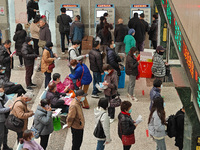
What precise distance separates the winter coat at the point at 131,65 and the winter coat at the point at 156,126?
2.99m

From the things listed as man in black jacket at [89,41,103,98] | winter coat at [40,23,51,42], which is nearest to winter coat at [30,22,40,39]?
winter coat at [40,23,51,42]

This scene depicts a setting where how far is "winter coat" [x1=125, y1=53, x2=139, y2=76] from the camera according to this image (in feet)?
33.2

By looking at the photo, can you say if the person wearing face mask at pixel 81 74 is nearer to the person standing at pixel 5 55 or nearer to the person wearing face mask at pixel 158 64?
the person wearing face mask at pixel 158 64

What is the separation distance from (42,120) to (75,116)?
0.62 metres

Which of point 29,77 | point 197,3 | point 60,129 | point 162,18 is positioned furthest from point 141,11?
point 197,3

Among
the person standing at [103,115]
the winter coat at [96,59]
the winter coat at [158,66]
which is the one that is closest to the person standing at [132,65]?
the winter coat at [158,66]

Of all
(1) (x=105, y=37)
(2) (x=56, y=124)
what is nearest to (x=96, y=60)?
(2) (x=56, y=124)

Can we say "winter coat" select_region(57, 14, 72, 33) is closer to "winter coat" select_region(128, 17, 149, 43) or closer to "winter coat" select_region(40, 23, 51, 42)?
"winter coat" select_region(40, 23, 51, 42)

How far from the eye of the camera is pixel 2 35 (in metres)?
14.8

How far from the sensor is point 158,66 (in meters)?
10.2

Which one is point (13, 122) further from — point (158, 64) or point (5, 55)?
point (158, 64)

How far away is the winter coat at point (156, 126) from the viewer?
23.7 ft

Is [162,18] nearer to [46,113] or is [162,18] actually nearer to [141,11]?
[141,11]

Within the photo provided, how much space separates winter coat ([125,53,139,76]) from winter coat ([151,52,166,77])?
450mm
